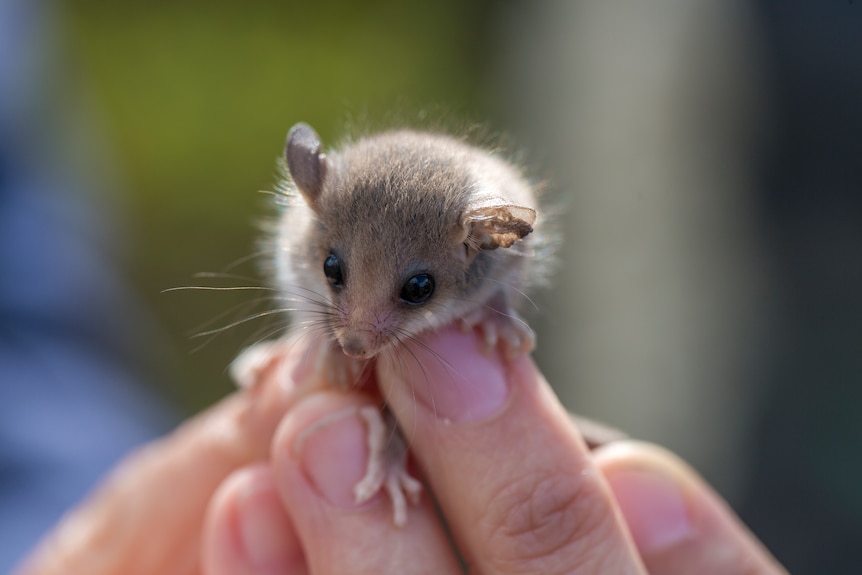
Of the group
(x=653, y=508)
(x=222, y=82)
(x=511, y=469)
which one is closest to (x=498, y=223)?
(x=511, y=469)

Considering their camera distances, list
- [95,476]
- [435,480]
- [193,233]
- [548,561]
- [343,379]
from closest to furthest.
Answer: [548,561] → [435,480] → [343,379] → [95,476] → [193,233]

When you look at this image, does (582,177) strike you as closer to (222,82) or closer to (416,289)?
(222,82)

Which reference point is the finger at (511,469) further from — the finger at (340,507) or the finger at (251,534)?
the finger at (251,534)

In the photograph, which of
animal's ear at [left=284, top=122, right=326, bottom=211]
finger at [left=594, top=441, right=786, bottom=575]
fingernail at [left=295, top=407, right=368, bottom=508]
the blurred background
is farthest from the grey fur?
finger at [left=594, top=441, right=786, bottom=575]

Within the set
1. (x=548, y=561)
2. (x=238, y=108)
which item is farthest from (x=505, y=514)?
(x=238, y=108)

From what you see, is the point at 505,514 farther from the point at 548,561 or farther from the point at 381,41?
the point at 381,41

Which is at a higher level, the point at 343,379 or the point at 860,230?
the point at 860,230

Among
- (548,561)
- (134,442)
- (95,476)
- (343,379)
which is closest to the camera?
(548,561)

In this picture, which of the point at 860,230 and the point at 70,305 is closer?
the point at 860,230
